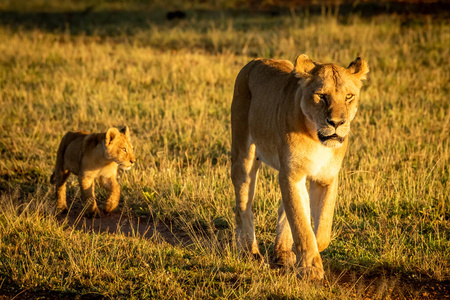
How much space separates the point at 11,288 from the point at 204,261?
4.89ft

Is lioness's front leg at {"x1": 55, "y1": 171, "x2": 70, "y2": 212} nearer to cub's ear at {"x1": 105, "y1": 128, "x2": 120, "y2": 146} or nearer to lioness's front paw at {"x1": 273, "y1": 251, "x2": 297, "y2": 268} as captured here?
cub's ear at {"x1": 105, "y1": 128, "x2": 120, "y2": 146}

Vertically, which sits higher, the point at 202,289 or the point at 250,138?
the point at 250,138

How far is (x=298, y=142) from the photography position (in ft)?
13.8

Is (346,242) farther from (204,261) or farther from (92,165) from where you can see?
(92,165)

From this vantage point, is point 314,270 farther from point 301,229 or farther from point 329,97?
point 329,97

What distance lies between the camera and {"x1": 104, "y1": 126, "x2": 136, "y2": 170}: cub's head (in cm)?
586

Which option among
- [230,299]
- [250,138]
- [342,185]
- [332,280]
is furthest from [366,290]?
[342,185]

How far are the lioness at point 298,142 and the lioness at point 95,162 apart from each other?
137 centimetres

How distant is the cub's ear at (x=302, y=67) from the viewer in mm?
4164

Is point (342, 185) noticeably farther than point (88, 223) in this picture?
Yes

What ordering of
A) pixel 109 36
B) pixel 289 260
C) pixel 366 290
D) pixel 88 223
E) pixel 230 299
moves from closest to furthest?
1. pixel 230 299
2. pixel 366 290
3. pixel 289 260
4. pixel 88 223
5. pixel 109 36

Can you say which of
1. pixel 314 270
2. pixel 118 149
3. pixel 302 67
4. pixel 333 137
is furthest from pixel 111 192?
pixel 333 137

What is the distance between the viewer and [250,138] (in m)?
5.08

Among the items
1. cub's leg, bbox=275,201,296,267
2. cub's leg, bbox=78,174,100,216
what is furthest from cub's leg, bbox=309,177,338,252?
cub's leg, bbox=78,174,100,216
